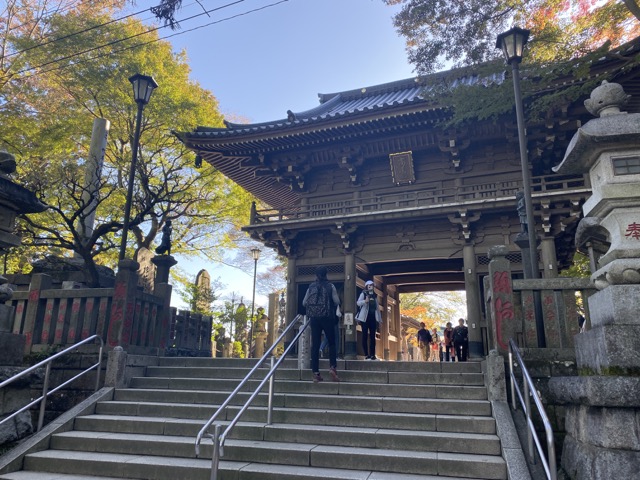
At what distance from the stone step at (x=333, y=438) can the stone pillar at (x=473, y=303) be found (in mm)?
6390

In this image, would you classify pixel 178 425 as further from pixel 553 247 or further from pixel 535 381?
pixel 553 247

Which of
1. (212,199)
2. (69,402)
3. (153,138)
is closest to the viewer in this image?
(69,402)

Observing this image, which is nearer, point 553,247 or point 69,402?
point 69,402

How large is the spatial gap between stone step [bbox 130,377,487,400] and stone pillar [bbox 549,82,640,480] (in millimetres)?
1516

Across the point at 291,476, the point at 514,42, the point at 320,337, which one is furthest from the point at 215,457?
the point at 514,42

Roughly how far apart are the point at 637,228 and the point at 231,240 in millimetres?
19320

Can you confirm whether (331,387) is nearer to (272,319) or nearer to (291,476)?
(291,476)

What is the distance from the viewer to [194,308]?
59.1ft

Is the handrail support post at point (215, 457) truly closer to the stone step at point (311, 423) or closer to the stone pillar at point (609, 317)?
the stone step at point (311, 423)

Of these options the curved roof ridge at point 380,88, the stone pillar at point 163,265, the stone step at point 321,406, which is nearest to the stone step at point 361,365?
the stone step at point 321,406

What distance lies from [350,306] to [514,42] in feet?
25.8

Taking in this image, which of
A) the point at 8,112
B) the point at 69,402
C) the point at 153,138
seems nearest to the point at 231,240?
the point at 153,138

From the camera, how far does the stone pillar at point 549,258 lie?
434 inches

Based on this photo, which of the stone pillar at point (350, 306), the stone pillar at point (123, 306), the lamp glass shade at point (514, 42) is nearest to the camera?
the stone pillar at point (123, 306)
